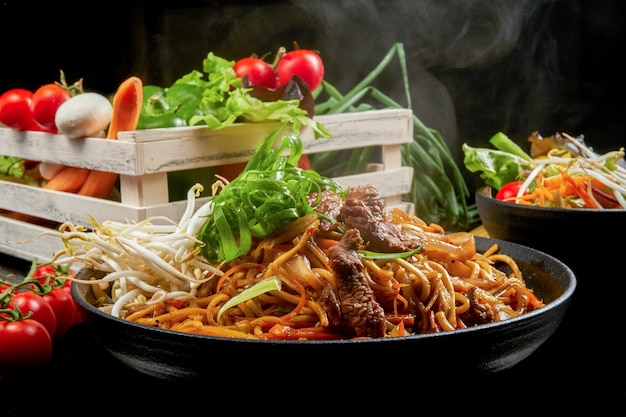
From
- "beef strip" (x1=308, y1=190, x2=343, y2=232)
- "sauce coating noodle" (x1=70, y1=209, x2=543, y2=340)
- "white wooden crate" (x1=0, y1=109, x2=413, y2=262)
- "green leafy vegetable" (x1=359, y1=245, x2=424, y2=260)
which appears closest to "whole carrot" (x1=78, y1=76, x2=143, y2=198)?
"white wooden crate" (x1=0, y1=109, x2=413, y2=262)

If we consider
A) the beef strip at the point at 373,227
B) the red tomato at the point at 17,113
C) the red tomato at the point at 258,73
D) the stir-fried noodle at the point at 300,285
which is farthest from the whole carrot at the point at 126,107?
the beef strip at the point at 373,227

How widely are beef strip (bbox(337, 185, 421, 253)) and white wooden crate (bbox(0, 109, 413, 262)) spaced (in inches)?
44.7

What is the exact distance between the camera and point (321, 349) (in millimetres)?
1221

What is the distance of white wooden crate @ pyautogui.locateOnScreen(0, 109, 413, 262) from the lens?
8.57 feet

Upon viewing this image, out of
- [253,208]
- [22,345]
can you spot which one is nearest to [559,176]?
[253,208]

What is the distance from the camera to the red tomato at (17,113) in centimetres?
308

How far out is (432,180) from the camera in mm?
3859

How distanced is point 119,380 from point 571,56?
3.41 metres

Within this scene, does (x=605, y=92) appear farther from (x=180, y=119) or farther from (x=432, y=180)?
(x=180, y=119)

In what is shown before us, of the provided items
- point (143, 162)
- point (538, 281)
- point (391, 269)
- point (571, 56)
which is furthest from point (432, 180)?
point (391, 269)

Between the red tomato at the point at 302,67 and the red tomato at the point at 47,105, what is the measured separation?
0.92 meters

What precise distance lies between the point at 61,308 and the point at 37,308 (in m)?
0.14

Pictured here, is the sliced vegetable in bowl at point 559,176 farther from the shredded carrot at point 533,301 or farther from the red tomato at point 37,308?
the red tomato at point 37,308

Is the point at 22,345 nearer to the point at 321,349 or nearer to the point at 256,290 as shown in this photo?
the point at 256,290
